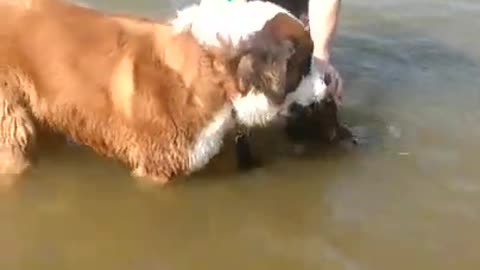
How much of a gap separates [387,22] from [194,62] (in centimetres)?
215

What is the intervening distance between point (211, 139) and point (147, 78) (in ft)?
1.30

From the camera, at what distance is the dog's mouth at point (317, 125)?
4984mm

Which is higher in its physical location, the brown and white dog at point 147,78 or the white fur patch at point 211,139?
the brown and white dog at point 147,78

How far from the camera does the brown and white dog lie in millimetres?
4430

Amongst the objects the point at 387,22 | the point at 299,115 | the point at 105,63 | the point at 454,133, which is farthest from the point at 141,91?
the point at 387,22

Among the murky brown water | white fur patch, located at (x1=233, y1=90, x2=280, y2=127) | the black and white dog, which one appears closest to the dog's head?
white fur patch, located at (x1=233, y1=90, x2=280, y2=127)

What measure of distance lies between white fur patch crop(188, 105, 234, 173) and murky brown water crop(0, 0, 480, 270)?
0.18 metres

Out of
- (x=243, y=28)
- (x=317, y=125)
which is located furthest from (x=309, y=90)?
(x=317, y=125)

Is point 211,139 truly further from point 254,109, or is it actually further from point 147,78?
point 147,78

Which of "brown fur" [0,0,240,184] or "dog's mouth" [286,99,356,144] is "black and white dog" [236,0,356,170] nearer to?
"dog's mouth" [286,99,356,144]

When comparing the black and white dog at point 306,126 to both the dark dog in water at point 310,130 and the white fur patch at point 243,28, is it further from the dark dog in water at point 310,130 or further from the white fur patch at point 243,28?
the white fur patch at point 243,28

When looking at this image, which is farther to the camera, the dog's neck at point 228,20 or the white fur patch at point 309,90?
the white fur patch at point 309,90

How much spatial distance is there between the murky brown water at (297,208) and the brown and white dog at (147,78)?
257 mm

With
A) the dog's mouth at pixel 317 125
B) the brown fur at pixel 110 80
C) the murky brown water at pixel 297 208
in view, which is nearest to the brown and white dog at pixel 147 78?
the brown fur at pixel 110 80
